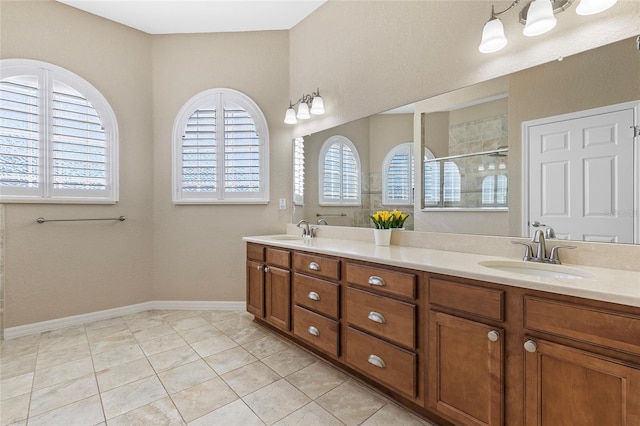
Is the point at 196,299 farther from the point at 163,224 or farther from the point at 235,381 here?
the point at 235,381

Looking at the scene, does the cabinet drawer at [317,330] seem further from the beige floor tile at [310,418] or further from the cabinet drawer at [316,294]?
the beige floor tile at [310,418]

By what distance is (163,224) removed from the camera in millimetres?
3354

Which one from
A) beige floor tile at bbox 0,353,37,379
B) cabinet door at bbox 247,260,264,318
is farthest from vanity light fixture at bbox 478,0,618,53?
beige floor tile at bbox 0,353,37,379

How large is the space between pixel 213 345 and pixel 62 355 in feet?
3.62

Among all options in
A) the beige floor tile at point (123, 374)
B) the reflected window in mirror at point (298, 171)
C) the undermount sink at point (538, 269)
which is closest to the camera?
the undermount sink at point (538, 269)

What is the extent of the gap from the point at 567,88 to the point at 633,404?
135cm

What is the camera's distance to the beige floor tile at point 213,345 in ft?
7.65

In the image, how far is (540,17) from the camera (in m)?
1.41

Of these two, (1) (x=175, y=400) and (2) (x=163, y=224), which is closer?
(1) (x=175, y=400)

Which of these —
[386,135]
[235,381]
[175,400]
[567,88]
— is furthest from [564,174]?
[175,400]

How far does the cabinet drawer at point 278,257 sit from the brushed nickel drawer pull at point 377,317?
33.7 inches

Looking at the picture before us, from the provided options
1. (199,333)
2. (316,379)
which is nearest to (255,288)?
(199,333)

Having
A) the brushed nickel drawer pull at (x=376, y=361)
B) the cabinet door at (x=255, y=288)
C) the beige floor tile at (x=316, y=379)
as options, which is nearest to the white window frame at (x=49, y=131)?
the cabinet door at (x=255, y=288)

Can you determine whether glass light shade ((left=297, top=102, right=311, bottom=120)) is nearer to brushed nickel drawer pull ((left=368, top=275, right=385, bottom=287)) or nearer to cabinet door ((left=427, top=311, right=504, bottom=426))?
brushed nickel drawer pull ((left=368, top=275, right=385, bottom=287))
